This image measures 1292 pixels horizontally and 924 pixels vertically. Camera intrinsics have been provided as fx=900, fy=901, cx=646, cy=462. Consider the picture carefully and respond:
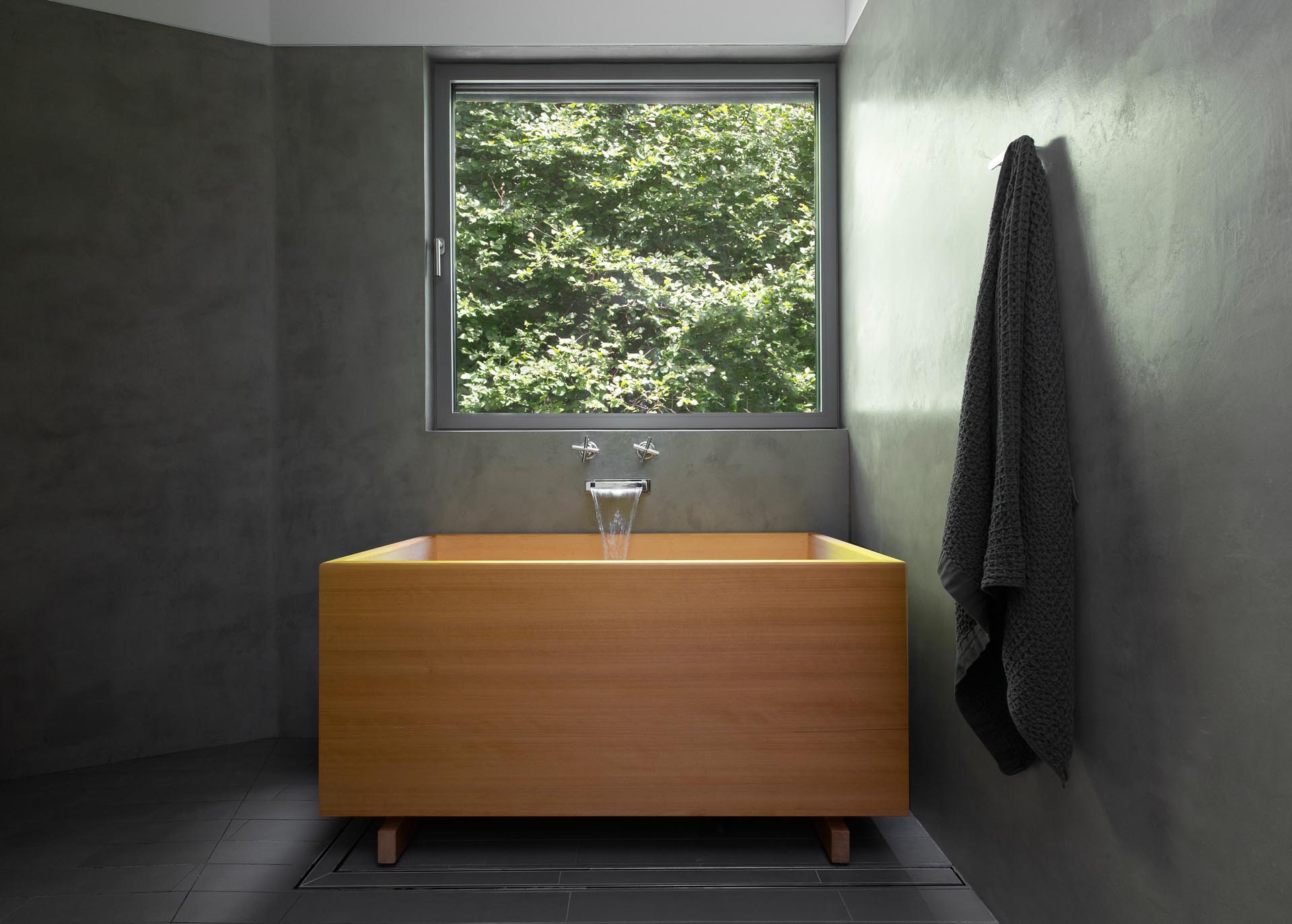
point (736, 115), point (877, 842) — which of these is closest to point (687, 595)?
point (877, 842)

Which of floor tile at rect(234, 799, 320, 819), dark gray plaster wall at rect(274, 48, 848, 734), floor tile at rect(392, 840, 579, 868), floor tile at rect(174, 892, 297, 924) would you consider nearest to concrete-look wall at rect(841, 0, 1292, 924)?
floor tile at rect(392, 840, 579, 868)

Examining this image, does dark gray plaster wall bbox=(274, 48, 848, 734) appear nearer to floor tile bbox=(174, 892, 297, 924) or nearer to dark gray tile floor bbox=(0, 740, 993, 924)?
dark gray tile floor bbox=(0, 740, 993, 924)

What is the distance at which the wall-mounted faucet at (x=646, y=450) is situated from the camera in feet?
9.45

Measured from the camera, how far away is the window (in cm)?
304

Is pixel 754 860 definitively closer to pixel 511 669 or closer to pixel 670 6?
pixel 511 669

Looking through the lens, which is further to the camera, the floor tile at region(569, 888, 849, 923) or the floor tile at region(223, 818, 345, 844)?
the floor tile at region(223, 818, 345, 844)

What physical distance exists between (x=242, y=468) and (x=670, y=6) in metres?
2.02

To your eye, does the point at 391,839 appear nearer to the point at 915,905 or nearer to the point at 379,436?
the point at 915,905

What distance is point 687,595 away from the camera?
6.28 feet

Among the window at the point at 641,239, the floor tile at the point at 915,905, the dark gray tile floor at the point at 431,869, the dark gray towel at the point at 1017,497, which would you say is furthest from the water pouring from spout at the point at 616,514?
the dark gray towel at the point at 1017,497

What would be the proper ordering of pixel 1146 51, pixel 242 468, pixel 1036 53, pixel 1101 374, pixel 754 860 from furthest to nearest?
pixel 242 468, pixel 754 860, pixel 1036 53, pixel 1101 374, pixel 1146 51

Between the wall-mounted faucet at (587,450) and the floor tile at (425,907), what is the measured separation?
1380mm

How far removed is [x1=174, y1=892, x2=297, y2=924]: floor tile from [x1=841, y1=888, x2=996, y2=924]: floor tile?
3.67 ft

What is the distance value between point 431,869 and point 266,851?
413mm
